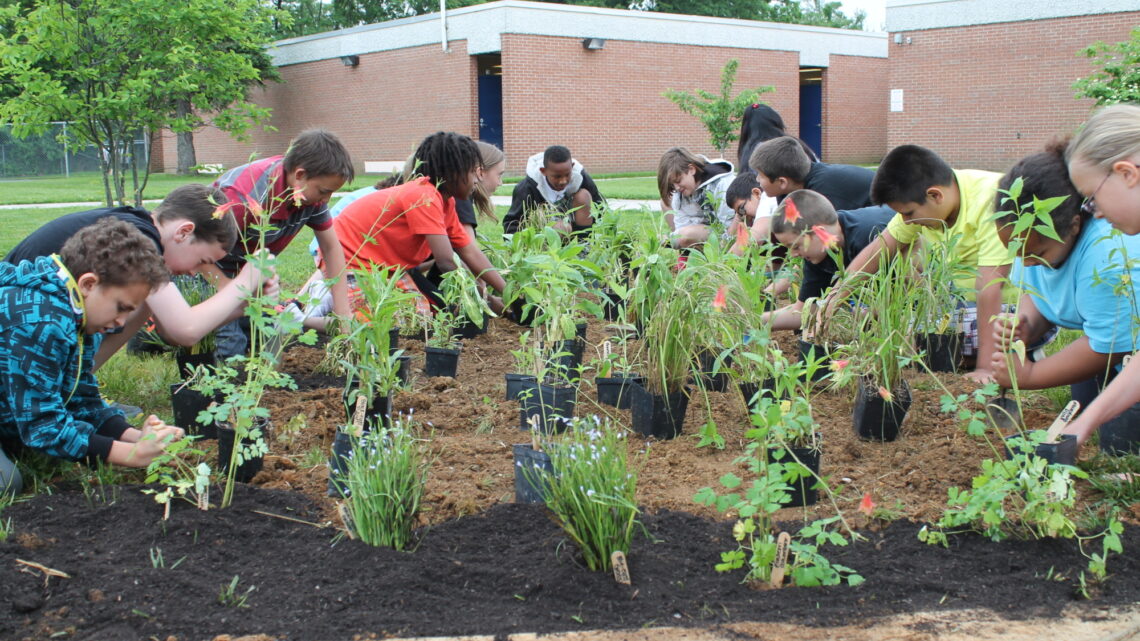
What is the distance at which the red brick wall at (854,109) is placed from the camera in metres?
29.8

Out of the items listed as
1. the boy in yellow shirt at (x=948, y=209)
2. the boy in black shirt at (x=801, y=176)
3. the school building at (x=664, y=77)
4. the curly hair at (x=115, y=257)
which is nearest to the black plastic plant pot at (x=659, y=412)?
the boy in yellow shirt at (x=948, y=209)

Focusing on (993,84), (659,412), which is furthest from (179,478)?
(993,84)

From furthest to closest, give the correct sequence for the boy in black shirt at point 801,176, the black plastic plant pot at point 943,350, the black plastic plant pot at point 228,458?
the boy in black shirt at point 801,176 → the black plastic plant pot at point 943,350 → the black plastic plant pot at point 228,458

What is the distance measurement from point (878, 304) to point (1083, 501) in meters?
0.99

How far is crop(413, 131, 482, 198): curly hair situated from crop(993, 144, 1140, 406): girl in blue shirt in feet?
9.16

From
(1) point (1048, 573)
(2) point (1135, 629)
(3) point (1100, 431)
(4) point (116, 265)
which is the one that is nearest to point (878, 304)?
(3) point (1100, 431)

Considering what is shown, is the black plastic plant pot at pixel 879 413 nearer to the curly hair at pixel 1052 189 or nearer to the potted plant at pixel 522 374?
the curly hair at pixel 1052 189

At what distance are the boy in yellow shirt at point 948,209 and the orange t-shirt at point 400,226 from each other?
213 centimetres

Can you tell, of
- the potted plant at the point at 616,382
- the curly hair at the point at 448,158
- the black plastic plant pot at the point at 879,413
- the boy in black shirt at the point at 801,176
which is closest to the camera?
the black plastic plant pot at the point at 879,413

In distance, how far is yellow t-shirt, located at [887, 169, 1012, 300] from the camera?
3717 mm

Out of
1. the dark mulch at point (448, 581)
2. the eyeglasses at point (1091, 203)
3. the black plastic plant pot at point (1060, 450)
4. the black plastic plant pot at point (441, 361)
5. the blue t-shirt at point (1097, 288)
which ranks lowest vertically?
the dark mulch at point (448, 581)

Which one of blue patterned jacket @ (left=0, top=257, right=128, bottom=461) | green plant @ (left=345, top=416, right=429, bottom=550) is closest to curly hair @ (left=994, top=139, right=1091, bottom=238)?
green plant @ (left=345, top=416, right=429, bottom=550)

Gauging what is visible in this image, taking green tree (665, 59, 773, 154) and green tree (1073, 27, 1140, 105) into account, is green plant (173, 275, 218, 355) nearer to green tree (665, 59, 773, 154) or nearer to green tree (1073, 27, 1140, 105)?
green tree (1073, 27, 1140, 105)

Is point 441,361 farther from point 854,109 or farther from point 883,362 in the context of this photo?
point 854,109
